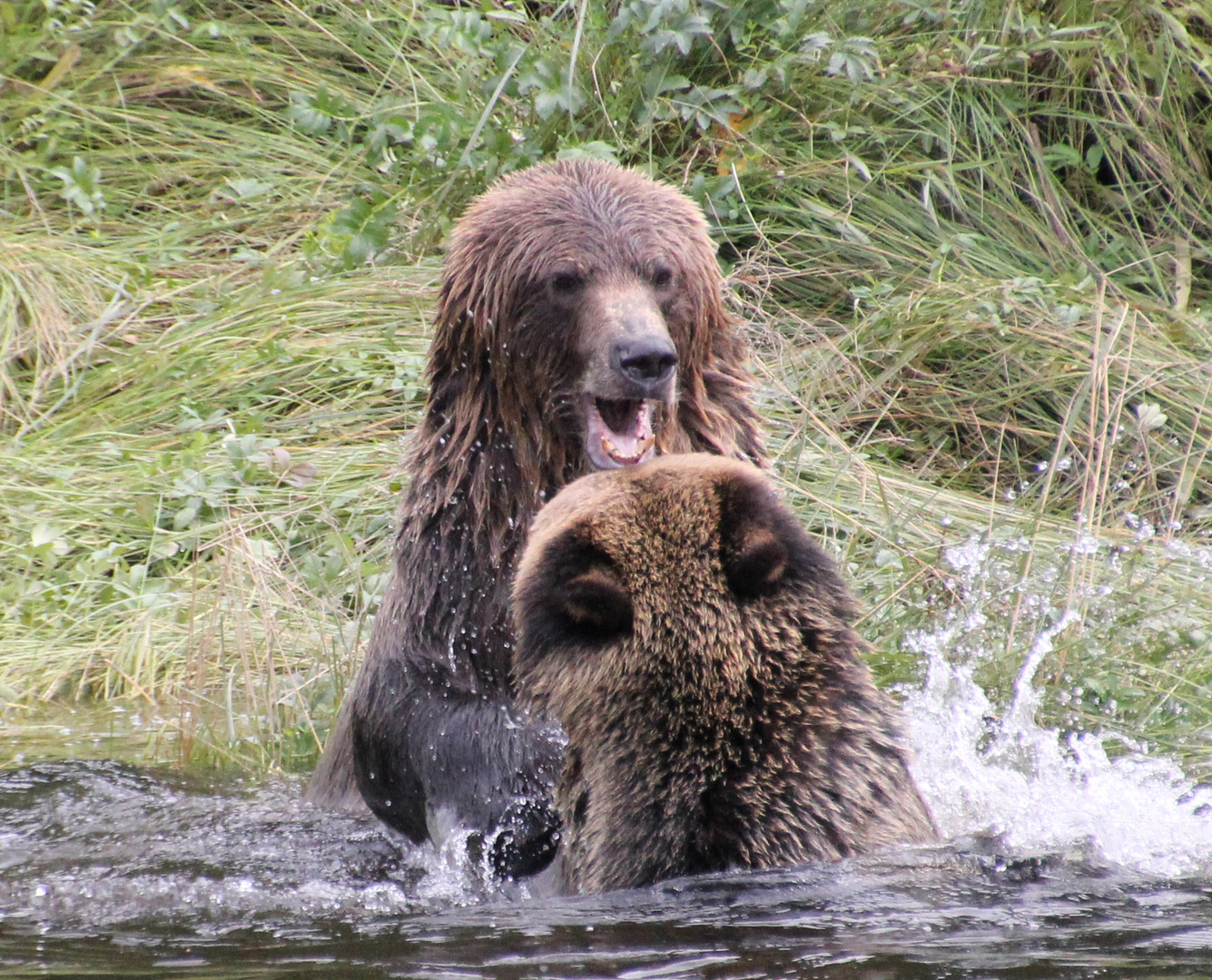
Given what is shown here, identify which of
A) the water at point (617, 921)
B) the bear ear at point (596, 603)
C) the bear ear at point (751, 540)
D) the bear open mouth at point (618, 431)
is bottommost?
the water at point (617, 921)

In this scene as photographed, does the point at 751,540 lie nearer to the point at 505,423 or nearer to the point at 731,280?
the point at 505,423

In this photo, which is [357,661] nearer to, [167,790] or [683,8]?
[167,790]

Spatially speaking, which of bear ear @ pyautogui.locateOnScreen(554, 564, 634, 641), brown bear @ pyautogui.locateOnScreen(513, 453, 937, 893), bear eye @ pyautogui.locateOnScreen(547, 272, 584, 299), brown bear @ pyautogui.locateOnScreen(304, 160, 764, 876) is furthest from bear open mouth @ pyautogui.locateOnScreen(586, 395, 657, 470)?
bear ear @ pyautogui.locateOnScreen(554, 564, 634, 641)

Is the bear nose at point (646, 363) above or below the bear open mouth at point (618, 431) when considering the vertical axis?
above

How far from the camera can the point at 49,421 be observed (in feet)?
26.1

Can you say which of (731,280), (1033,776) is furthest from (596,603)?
(731,280)

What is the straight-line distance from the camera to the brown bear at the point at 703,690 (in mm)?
3418

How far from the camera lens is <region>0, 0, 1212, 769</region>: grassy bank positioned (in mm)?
6324

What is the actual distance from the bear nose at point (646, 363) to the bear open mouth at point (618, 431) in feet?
0.40

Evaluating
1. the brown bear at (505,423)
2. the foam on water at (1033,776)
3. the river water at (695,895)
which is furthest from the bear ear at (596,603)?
the brown bear at (505,423)

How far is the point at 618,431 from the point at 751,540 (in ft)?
4.13

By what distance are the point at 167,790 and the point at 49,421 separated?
3199 millimetres

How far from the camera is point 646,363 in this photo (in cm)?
442

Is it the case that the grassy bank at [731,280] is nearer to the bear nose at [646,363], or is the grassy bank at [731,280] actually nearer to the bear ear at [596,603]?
the bear nose at [646,363]
